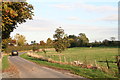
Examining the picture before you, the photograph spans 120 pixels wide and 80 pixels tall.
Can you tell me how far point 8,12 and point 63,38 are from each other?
23694mm

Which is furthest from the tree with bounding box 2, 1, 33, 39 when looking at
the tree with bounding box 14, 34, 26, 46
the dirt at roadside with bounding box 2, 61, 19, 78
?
the tree with bounding box 14, 34, 26, 46

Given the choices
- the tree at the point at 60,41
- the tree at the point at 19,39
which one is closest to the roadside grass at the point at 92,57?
the tree at the point at 60,41

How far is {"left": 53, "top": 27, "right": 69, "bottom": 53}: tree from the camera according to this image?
31031 millimetres

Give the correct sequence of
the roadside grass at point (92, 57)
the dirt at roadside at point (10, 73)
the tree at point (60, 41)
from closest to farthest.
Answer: the dirt at roadside at point (10, 73) < the roadside grass at point (92, 57) < the tree at point (60, 41)

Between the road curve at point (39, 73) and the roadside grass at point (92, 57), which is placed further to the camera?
the roadside grass at point (92, 57)

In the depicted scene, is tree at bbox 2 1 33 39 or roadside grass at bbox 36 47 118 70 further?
roadside grass at bbox 36 47 118 70

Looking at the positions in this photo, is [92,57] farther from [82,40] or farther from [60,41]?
[82,40]

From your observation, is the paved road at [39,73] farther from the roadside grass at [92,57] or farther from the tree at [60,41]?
the tree at [60,41]

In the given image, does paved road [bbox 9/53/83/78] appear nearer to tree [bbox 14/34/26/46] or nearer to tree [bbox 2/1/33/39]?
tree [bbox 2/1/33/39]

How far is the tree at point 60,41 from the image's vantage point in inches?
1222

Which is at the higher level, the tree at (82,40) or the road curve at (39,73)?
the tree at (82,40)

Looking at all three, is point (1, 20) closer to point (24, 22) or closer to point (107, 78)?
point (24, 22)

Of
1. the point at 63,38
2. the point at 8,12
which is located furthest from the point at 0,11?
the point at 63,38

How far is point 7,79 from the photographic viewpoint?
1243 centimetres
